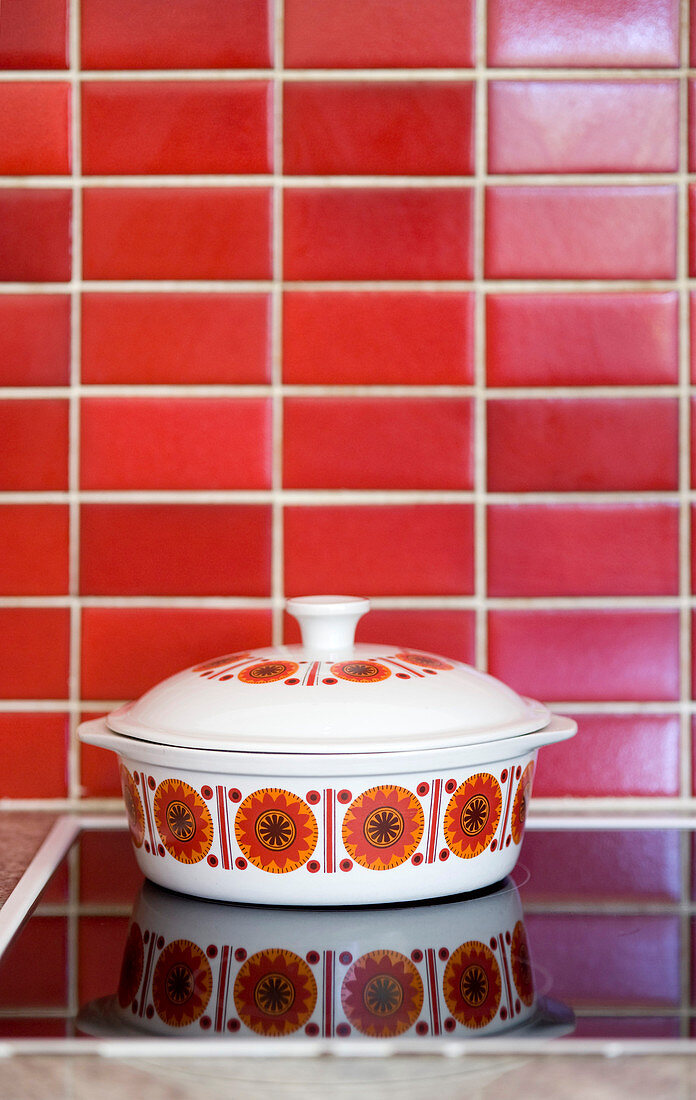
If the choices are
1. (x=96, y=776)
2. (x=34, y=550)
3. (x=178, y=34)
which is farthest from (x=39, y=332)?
(x=96, y=776)

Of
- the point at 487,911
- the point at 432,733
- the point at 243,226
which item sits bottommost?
the point at 487,911

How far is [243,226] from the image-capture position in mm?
921

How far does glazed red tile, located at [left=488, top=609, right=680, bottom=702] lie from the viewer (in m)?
0.92

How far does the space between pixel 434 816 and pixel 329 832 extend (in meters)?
0.07

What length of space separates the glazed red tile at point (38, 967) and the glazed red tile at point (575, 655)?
457 millimetres

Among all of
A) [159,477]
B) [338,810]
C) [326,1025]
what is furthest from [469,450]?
[326,1025]

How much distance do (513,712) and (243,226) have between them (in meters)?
0.53

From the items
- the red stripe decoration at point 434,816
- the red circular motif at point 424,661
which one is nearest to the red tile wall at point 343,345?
the red circular motif at point 424,661

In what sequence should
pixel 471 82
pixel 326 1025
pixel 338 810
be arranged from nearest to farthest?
pixel 326 1025, pixel 338 810, pixel 471 82

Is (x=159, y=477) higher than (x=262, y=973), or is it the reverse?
(x=159, y=477)

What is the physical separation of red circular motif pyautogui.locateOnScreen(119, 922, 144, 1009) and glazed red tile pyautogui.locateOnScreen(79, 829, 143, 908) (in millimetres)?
71

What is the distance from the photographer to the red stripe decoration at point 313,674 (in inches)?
25.5

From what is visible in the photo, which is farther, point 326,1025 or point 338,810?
point 338,810

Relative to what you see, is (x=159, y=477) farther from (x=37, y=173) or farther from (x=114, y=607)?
(x=37, y=173)
